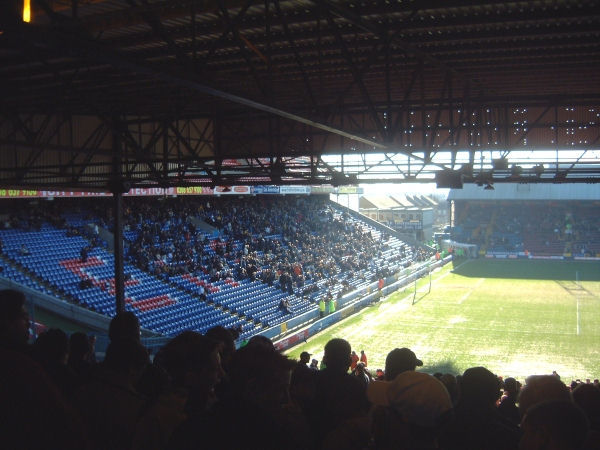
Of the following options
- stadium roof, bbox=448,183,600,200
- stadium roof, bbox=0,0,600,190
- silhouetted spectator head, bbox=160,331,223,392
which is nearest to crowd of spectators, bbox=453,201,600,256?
stadium roof, bbox=448,183,600,200

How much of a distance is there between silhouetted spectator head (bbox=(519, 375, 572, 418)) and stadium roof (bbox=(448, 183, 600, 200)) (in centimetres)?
5654

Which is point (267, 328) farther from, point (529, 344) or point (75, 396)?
point (75, 396)

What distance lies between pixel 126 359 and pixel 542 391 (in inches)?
87.8

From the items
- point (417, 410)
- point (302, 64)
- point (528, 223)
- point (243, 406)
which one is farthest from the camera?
point (528, 223)

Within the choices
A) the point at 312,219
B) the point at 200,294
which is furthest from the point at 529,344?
the point at 312,219

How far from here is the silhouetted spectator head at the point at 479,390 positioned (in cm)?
303

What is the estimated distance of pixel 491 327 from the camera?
26.7 meters

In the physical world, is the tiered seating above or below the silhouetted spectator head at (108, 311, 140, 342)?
below

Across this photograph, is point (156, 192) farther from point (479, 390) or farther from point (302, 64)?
point (479, 390)

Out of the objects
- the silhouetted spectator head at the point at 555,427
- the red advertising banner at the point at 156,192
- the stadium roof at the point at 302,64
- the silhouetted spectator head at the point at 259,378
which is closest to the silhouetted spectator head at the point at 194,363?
the silhouetted spectator head at the point at 259,378

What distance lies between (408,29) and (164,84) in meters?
5.31

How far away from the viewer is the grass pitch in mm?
21047

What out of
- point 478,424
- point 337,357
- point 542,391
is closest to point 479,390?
point 478,424

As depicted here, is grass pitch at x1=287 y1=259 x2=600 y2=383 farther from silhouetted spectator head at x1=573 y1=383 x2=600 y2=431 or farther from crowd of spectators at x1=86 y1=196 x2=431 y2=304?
silhouetted spectator head at x1=573 y1=383 x2=600 y2=431
